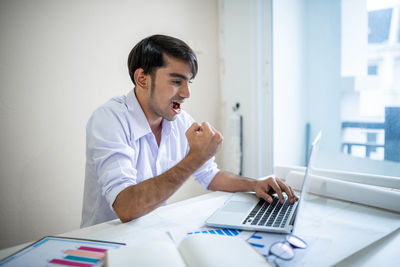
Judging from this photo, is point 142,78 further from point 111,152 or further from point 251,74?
point 251,74

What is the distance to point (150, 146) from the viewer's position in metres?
1.11

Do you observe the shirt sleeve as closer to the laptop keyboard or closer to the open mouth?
the open mouth

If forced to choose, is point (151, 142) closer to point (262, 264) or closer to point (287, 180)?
point (287, 180)

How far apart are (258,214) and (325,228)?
0.18 m

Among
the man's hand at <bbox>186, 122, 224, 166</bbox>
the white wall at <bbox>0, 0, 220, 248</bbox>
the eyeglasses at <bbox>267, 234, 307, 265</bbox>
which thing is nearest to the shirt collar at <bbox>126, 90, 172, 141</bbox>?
the man's hand at <bbox>186, 122, 224, 166</bbox>

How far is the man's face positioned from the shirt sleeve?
0.59 ft

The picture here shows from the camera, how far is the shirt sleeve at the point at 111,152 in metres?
0.82

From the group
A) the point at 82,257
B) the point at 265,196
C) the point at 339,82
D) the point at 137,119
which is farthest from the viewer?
the point at 339,82

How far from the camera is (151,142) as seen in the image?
1105mm

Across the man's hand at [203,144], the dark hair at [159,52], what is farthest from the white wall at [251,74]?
the man's hand at [203,144]

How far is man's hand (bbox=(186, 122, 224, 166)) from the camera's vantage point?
2.69 feet

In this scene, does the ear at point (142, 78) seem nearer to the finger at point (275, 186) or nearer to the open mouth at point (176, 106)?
the open mouth at point (176, 106)

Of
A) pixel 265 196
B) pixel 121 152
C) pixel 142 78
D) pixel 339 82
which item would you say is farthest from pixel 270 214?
pixel 339 82

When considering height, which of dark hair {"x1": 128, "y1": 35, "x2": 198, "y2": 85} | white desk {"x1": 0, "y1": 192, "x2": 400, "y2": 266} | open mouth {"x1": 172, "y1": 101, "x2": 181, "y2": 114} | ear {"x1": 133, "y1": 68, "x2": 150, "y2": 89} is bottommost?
white desk {"x1": 0, "y1": 192, "x2": 400, "y2": 266}
